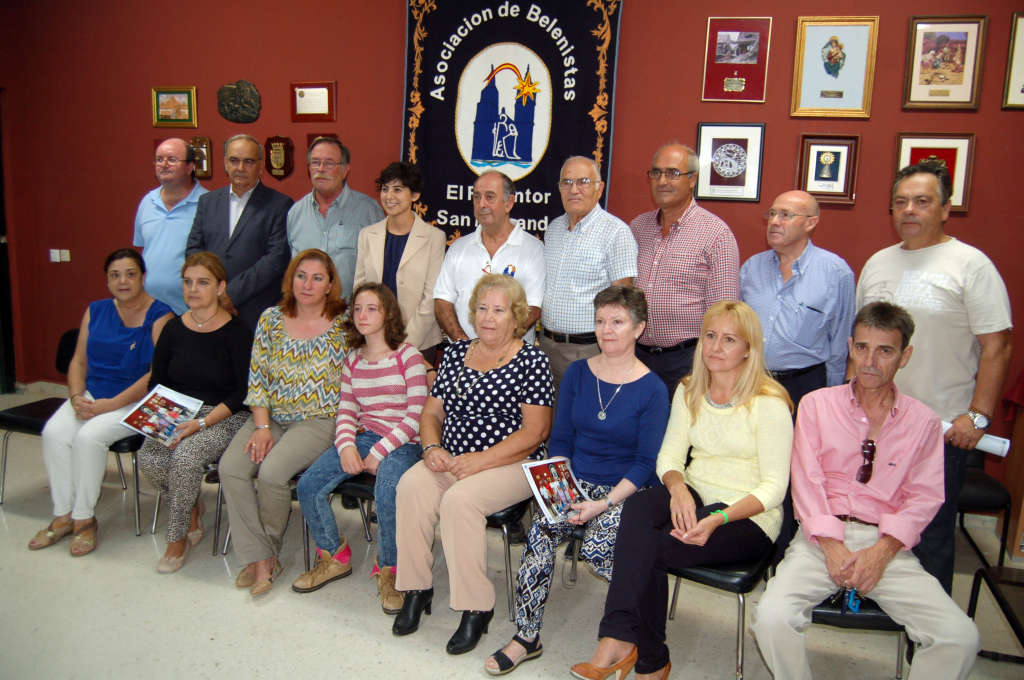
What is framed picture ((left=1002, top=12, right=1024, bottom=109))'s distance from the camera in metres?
3.16

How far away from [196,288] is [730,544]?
8.32 feet

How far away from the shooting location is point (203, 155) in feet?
15.5

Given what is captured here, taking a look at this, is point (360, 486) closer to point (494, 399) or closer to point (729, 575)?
point (494, 399)

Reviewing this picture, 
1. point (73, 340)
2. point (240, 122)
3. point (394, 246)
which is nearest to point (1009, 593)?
point (394, 246)

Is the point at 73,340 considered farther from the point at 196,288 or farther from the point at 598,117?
the point at 598,117

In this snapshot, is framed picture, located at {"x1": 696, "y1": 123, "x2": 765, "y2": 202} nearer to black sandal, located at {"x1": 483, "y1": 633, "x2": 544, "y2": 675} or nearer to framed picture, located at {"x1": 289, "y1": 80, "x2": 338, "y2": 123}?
framed picture, located at {"x1": 289, "y1": 80, "x2": 338, "y2": 123}

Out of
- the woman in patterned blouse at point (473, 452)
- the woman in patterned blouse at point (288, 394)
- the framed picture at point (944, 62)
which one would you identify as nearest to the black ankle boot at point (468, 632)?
the woman in patterned blouse at point (473, 452)

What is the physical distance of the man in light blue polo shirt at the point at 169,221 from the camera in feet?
12.8

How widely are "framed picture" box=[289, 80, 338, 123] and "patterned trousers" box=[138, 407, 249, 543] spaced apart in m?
2.18

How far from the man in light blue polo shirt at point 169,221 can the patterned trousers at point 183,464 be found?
3.62 feet

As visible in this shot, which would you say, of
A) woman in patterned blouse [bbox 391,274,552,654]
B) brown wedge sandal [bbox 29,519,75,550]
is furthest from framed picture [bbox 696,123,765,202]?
brown wedge sandal [bbox 29,519,75,550]

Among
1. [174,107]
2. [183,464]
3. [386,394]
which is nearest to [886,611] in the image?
[386,394]

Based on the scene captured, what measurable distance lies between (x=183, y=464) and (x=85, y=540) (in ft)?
2.12

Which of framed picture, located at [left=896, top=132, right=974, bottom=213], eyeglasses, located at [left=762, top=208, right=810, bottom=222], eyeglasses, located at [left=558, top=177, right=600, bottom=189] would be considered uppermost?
framed picture, located at [left=896, top=132, right=974, bottom=213]
